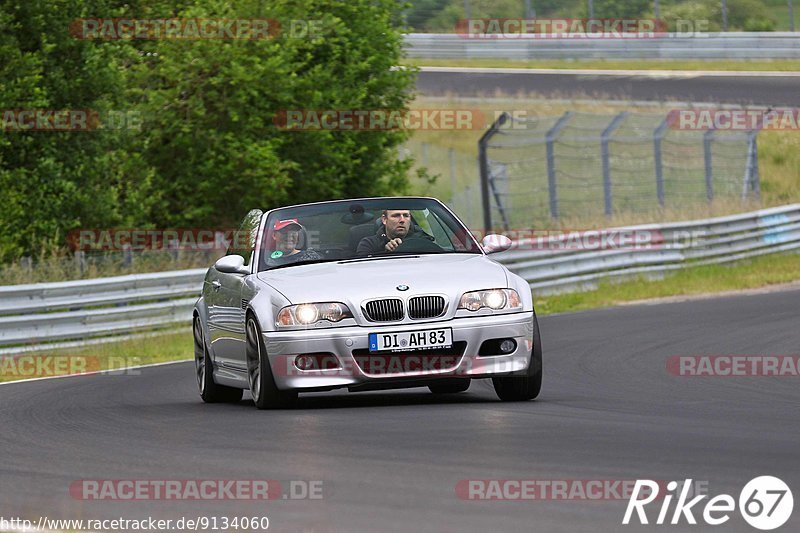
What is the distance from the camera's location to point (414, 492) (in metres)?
6.51

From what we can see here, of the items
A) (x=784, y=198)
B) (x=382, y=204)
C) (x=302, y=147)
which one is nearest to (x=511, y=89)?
(x=784, y=198)

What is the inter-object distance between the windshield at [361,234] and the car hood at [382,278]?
0.75 feet

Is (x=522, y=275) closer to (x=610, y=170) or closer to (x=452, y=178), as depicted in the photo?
(x=610, y=170)

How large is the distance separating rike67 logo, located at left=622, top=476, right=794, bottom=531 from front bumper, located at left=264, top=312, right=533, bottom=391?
3.38 metres

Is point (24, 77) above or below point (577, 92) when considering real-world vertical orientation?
above

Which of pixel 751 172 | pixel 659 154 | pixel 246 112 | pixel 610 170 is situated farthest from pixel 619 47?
pixel 246 112

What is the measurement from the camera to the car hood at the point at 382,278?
984cm

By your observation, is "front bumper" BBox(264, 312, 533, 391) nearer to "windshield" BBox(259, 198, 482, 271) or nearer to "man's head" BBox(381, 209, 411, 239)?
"windshield" BBox(259, 198, 482, 271)

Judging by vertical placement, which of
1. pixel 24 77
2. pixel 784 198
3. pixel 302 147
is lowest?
pixel 784 198

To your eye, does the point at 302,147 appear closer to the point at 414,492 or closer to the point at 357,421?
the point at 357,421

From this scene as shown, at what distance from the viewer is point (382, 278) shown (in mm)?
9977

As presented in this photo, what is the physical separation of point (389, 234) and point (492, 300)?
4.07 ft

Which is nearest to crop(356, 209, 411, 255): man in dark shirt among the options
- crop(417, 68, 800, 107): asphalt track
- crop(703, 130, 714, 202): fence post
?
crop(703, 130, 714, 202): fence post

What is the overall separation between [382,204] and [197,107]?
1732 cm
